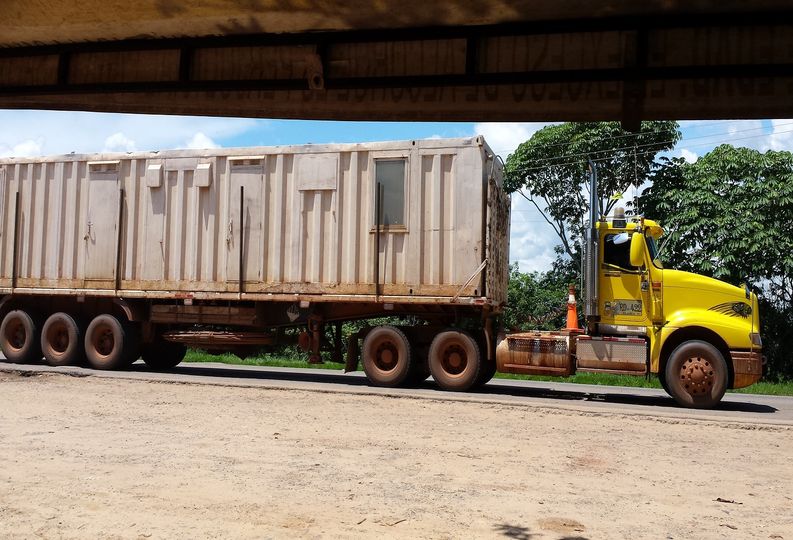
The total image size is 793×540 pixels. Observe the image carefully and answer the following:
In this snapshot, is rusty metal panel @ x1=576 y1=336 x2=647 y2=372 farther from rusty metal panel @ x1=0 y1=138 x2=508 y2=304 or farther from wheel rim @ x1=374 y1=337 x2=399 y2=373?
wheel rim @ x1=374 y1=337 x2=399 y2=373

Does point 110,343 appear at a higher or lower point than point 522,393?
higher

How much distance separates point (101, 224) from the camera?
44.5 ft

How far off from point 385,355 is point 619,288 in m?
3.78

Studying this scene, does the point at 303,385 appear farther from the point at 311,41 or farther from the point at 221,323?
the point at 311,41

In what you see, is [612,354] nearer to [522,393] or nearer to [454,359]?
[522,393]

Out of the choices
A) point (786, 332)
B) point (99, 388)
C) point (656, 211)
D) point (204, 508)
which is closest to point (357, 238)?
point (99, 388)

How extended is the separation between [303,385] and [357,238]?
2.50m

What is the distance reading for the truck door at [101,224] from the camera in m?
13.5

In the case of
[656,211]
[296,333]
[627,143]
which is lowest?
[296,333]

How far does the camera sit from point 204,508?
4.71 meters

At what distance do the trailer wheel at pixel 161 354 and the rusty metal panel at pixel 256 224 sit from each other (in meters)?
1.58

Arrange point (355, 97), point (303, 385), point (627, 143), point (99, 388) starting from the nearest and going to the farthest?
point (355, 97) < point (99, 388) < point (303, 385) < point (627, 143)

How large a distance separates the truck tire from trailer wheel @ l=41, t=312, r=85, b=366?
10284 mm

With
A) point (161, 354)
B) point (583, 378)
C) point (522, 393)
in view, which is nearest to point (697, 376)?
point (522, 393)
